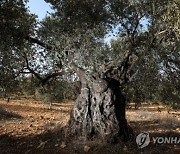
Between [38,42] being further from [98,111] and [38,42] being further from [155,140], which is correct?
[155,140]

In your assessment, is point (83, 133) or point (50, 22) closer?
point (83, 133)

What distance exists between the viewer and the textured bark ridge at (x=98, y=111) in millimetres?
11719

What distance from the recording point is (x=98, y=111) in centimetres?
1190

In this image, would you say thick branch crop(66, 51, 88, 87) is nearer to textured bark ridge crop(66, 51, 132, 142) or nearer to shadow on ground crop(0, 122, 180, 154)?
textured bark ridge crop(66, 51, 132, 142)

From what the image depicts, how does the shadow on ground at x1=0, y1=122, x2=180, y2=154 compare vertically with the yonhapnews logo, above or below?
below

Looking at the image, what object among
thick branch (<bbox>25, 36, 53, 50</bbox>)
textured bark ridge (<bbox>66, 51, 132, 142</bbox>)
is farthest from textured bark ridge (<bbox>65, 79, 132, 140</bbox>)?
thick branch (<bbox>25, 36, 53, 50</bbox>)

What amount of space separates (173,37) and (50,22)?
4.53 meters

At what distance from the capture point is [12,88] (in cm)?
1355

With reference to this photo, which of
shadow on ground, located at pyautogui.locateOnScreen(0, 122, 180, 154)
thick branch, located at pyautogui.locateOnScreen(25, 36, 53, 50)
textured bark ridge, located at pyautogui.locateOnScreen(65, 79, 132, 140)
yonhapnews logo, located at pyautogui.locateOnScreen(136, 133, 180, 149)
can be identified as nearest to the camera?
shadow on ground, located at pyautogui.locateOnScreen(0, 122, 180, 154)

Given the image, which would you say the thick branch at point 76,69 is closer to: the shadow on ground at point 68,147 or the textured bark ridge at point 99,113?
the textured bark ridge at point 99,113

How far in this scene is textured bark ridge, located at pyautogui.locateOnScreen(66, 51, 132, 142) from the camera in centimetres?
1172

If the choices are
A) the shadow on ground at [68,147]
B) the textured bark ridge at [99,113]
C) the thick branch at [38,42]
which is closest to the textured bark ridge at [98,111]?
the textured bark ridge at [99,113]

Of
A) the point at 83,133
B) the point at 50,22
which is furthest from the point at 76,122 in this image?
the point at 50,22

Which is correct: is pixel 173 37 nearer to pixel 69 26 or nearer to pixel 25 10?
pixel 69 26
